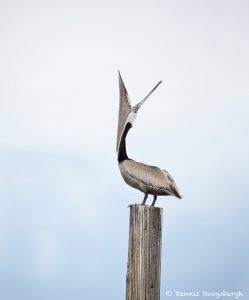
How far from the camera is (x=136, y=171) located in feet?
19.4

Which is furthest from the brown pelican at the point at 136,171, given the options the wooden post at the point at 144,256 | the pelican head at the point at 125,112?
the wooden post at the point at 144,256

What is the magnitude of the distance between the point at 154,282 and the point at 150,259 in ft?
0.67

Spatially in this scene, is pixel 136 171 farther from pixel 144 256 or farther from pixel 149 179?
pixel 144 256

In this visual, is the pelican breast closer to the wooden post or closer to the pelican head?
the pelican head

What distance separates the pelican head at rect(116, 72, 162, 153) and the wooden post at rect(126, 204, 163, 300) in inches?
41.8

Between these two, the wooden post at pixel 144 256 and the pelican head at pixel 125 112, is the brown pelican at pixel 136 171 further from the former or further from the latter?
the wooden post at pixel 144 256

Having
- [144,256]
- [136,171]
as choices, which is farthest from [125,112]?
[144,256]

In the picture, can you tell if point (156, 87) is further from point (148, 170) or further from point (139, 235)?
point (139, 235)

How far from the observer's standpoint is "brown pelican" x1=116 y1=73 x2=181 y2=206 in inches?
229

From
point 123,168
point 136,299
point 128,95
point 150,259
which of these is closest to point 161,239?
point 150,259

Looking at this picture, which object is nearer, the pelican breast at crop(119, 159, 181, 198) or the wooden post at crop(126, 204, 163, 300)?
the wooden post at crop(126, 204, 163, 300)

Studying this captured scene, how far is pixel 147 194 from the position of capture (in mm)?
5914

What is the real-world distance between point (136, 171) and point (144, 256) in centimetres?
109

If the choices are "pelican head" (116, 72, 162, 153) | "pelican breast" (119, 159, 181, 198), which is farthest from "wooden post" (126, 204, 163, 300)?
"pelican head" (116, 72, 162, 153)
